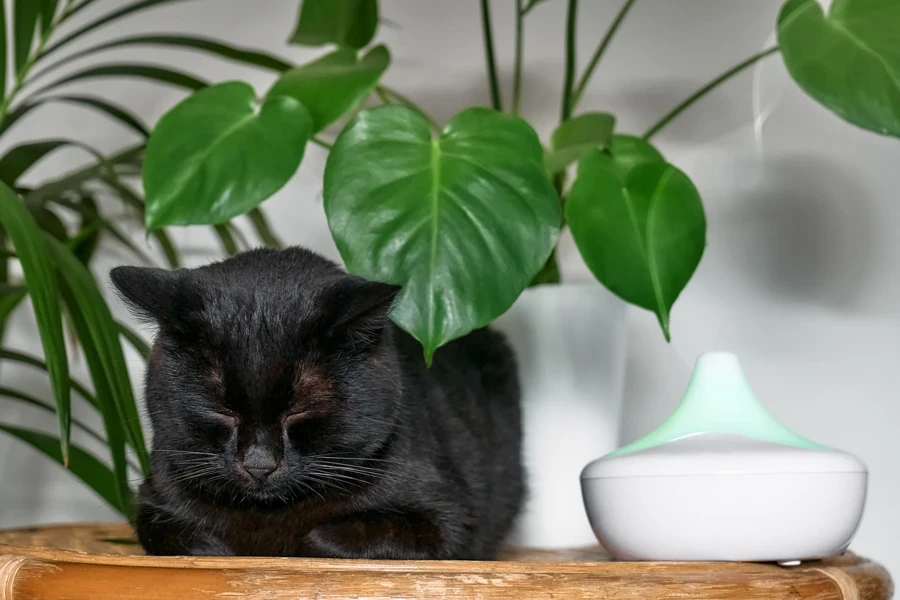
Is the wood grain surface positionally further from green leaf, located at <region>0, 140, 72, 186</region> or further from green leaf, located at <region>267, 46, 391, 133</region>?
green leaf, located at <region>0, 140, 72, 186</region>

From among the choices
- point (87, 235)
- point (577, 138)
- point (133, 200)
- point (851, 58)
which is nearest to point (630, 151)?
point (577, 138)

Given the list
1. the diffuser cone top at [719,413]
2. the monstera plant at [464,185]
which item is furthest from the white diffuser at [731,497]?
the monstera plant at [464,185]

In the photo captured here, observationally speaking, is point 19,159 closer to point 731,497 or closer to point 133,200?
point 133,200

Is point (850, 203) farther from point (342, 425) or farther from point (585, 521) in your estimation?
point (342, 425)

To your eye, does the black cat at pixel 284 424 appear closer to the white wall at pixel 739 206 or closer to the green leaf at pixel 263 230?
the green leaf at pixel 263 230

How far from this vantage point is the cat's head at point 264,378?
0.63m

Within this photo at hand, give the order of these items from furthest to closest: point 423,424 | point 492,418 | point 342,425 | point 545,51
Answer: point 545,51 → point 492,418 → point 423,424 → point 342,425

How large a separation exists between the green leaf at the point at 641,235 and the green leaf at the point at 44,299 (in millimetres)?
411

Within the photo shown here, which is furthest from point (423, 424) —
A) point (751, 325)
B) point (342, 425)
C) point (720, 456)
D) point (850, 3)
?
point (751, 325)

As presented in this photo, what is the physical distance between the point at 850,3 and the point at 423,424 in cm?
53

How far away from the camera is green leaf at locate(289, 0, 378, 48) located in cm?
101

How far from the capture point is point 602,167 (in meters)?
0.74

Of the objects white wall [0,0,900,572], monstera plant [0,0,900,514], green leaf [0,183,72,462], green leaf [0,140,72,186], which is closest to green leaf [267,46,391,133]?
monstera plant [0,0,900,514]

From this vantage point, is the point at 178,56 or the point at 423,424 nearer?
the point at 423,424
